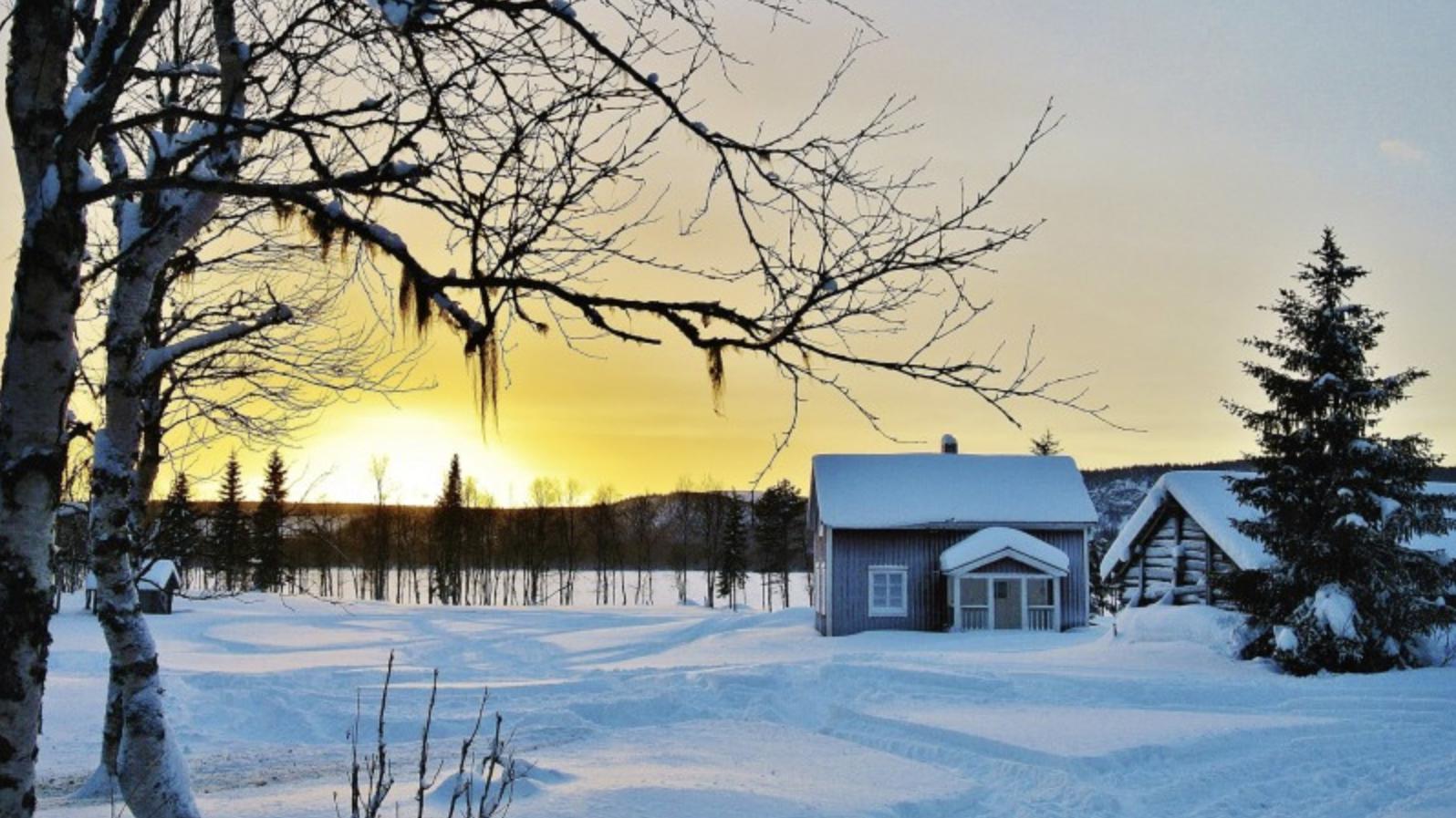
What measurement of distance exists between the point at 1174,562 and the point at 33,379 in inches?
1038

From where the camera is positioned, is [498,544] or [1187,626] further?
[498,544]

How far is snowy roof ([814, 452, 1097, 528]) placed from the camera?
111 feet

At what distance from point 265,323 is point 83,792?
4864mm

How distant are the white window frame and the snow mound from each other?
25.6ft

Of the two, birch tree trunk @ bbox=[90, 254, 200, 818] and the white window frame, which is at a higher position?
birch tree trunk @ bbox=[90, 254, 200, 818]

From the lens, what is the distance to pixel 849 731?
14422 millimetres

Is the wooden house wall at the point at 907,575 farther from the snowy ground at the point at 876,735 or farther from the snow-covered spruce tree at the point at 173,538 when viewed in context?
the snow-covered spruce tree at the point at 173,538

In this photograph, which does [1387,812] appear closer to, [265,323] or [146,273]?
[265,323]

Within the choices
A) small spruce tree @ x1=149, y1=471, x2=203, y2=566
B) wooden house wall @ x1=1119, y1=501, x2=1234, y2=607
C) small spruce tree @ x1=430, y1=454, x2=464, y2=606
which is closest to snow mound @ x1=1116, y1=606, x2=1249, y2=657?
wooden house wall @ x1=1119, y1=501, x2=1234, y2=607

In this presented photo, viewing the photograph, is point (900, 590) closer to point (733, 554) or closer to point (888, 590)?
point (888, 590)

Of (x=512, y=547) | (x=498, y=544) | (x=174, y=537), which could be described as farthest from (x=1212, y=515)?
(x=498, y=544)

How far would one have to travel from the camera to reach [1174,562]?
87.9 feet

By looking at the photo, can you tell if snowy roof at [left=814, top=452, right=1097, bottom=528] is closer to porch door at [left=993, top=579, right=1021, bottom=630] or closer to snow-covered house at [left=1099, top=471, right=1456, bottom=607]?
porch door at [left=993, top=579, right=1021, bottom=630]

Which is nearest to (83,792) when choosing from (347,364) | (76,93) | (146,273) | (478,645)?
(347,364)
